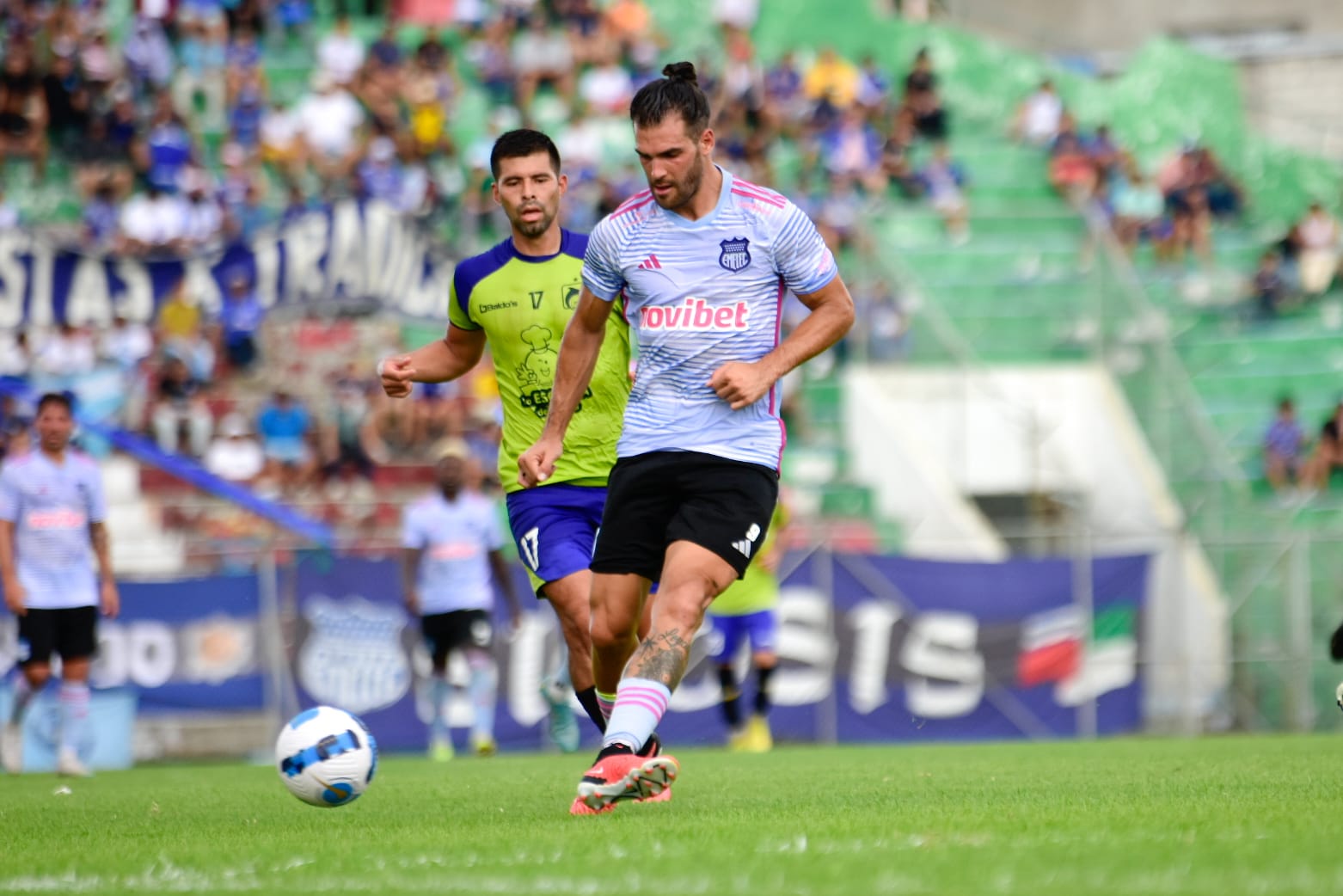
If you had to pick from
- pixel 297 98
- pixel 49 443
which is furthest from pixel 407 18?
pixel 49 443

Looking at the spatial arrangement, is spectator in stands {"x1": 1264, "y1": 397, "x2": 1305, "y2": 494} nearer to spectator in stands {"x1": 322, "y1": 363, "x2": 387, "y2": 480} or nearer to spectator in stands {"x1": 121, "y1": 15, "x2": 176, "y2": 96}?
spectator in stands {"x1": 322, "y1": 363, "x2": 387, "y2": 480}

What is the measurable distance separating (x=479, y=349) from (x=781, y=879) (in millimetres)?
4513

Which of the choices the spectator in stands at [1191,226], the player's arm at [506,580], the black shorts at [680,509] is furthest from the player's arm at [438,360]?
the spectator in stands at [1191,226]

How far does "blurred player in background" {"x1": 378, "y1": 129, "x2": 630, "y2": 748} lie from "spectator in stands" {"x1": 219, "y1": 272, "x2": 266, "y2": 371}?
41.3 ft

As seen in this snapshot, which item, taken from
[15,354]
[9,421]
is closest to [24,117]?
[15,354]

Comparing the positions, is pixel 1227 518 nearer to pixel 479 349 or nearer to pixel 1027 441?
pixel 1027 441

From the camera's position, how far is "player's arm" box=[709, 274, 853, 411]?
6.73 meters

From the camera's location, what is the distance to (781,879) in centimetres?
482

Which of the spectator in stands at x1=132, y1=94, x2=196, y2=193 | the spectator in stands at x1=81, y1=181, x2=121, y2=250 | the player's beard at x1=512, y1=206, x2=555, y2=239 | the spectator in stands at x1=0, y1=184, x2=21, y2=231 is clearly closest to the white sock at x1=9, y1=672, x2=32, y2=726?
the player's beard at x1=512, y1=206, x2=555, y2=239

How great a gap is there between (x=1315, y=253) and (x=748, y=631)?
12.5 metres

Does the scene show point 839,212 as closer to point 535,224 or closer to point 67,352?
point 67,352

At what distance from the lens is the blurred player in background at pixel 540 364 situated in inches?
336

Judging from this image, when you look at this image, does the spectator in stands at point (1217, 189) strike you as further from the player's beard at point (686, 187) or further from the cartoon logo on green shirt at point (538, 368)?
the player's beard at point (686, 187)

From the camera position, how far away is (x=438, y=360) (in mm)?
8688
